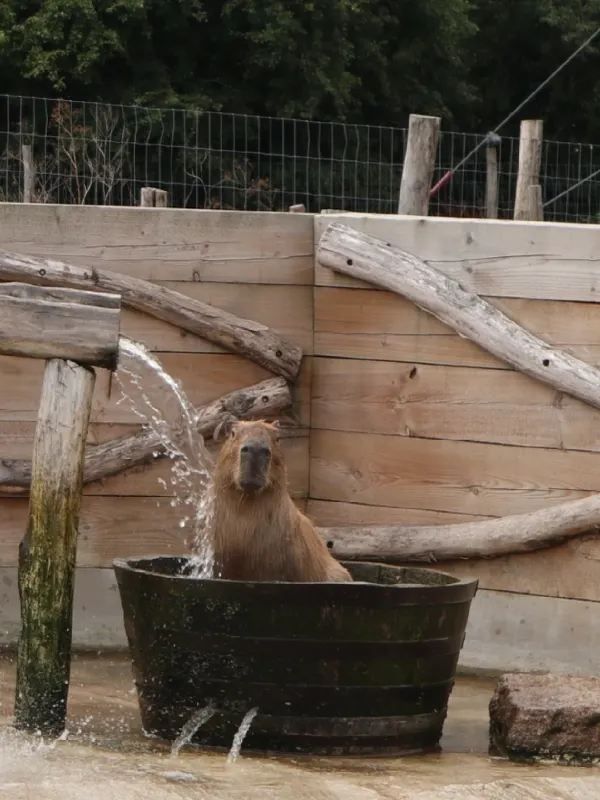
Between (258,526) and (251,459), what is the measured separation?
0.88 feet

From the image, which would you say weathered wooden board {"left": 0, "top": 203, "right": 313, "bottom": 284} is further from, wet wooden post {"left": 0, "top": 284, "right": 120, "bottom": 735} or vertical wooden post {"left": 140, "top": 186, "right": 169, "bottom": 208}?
vertical wooden post {"left": 140, "top": 186, "right": 169, "bottom": 208}

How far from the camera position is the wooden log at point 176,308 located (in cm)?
654

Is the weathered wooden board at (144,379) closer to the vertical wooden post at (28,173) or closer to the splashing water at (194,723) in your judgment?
the splashing water at (194,723)

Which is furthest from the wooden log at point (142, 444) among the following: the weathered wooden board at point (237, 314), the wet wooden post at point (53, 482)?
the wet wooden post at point (53, 482)

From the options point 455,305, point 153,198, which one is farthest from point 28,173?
point 455,305

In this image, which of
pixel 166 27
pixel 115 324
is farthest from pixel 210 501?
pixel 166 27

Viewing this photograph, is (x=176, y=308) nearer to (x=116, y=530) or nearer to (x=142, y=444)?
(x=142, y=444)

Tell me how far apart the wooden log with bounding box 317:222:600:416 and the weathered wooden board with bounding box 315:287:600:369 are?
0.05m

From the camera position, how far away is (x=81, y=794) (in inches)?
168

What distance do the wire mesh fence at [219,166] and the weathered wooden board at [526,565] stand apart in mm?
4698

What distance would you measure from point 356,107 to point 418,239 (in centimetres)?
1878

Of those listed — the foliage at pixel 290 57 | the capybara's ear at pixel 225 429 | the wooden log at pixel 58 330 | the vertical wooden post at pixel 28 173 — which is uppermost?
the foliage at pixel 290 57

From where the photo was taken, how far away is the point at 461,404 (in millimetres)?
6512

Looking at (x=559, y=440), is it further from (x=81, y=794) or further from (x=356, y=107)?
(x=356, y=107)
